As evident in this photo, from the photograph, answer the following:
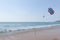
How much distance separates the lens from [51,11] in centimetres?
714

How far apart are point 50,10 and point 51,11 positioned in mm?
142

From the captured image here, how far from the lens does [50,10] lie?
23.1 feet
